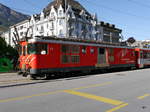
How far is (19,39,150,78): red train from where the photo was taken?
1270 centimetres

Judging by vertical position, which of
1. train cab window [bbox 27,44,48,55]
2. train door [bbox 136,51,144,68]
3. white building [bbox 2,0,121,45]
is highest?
white building [bbox 2,0,121,45]

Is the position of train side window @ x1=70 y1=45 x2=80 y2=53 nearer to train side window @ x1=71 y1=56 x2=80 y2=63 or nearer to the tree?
train side window @ x1=71 y1=56 x2=80 y2=63

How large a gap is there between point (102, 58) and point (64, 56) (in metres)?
5.21

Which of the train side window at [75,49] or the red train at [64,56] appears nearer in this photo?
the red train at [64,56]

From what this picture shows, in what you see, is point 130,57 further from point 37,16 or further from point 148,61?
point 37,16

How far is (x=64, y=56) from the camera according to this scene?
14180mm

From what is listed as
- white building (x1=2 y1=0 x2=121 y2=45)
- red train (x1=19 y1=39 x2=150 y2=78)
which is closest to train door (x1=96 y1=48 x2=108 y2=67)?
red train (x1=19 y1=39 x2=150 y2=78)

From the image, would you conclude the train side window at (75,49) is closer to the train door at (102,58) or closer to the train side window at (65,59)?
the train side window at (65,59)

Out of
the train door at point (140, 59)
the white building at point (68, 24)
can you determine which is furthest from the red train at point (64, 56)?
the white building at point (68, 24)

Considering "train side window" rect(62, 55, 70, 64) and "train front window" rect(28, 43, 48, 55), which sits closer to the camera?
"train front window" rect(28, 43, 48, 55)

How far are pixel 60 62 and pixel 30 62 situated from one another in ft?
7.98

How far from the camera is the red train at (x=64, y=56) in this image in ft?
41.7

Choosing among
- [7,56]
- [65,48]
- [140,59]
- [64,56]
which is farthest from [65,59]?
[140,59]

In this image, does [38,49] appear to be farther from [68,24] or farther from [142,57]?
[68,24]
